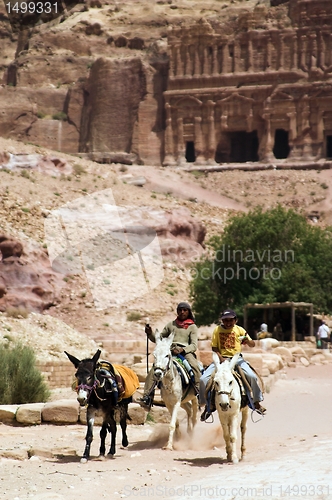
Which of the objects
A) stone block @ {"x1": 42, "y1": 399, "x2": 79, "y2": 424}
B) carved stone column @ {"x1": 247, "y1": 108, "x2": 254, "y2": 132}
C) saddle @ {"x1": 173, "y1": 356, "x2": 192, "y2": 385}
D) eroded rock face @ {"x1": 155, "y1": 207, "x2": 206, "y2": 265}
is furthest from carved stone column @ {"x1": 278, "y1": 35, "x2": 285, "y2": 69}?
saddle @ {"x1": 173, "y1": 356, "x2": 192, "y2": 385}

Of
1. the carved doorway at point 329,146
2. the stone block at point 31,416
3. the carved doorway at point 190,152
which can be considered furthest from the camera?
the carved doorway at point 190,152

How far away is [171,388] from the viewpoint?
50.1 feet

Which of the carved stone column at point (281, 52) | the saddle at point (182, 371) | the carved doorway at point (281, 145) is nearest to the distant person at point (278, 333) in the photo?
the saddle at point (182, 371)

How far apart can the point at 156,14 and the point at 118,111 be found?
1806cm

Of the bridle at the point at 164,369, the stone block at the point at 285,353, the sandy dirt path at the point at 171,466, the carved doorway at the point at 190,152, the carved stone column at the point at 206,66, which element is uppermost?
the carved stone column at the point at 206,66

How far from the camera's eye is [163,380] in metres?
15.3

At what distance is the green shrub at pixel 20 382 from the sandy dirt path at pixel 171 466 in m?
2.72

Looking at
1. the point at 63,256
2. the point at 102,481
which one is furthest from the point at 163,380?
the point at 63,256

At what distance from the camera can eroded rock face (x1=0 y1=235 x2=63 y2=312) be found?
125 feet

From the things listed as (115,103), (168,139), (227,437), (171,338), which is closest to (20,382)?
(171,338)

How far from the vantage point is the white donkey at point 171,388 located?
48.1 feet

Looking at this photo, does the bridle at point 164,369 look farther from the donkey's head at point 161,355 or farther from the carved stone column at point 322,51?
the carved stone column at point 322,51

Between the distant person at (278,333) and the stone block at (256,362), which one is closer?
the stone block at (256,362)

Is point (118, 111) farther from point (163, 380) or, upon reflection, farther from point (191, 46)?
point (163, 380)
